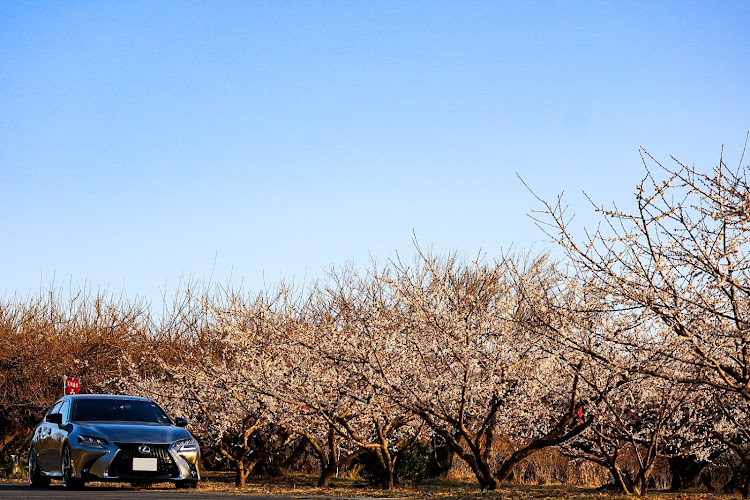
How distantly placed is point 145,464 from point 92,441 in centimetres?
92

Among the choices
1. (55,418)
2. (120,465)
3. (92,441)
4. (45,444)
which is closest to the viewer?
(120,465)

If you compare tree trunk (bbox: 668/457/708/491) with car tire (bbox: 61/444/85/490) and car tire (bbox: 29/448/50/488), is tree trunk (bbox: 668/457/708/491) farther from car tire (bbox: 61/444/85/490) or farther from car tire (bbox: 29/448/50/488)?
car tire (bbox: 29/448/50/488)

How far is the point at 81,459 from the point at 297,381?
13.7 feet

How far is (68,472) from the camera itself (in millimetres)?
13750

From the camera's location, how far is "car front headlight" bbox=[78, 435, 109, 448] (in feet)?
43.9

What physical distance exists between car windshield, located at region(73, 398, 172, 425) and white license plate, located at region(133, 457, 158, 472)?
1385mm

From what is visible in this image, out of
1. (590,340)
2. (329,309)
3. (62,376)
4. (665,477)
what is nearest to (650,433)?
Result: (590,340)

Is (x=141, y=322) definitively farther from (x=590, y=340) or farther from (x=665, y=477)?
(x=590, y=340)

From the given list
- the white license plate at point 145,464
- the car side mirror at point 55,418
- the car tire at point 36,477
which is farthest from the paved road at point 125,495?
the car tire at point 36,477

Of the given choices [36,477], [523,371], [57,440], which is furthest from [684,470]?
[36,477]

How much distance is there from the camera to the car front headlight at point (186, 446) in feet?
45.0

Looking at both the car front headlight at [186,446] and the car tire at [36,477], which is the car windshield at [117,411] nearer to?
the car front headlight at [186,446]

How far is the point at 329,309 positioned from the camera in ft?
89.7

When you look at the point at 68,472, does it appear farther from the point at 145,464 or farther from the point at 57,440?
the point at 145,464
